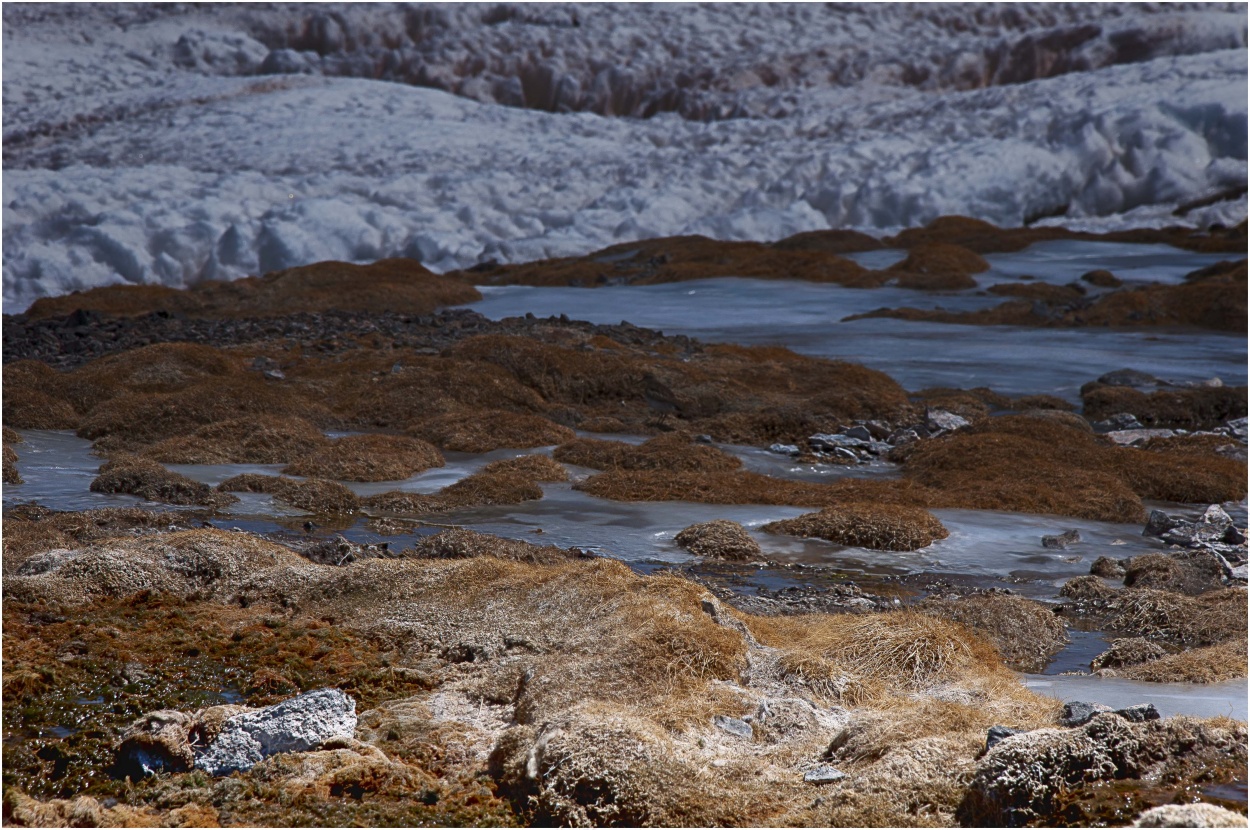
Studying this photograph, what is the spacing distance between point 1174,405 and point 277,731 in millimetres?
19695

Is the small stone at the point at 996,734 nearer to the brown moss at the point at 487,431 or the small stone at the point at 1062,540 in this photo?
the small stone at the point at 1062,540

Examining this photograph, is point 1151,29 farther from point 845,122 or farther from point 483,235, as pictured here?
point 483,235

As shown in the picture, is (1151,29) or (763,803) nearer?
(763,803)

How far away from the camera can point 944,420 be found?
1986 cm

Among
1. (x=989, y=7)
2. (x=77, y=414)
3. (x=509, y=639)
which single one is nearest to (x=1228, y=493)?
(x=509, y=639)

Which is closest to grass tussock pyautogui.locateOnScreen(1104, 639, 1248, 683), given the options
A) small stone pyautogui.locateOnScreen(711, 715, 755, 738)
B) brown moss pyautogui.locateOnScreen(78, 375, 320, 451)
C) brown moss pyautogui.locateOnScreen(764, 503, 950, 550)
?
small stone pyautogui.locateOnScreen(711, 715, 755, 738)

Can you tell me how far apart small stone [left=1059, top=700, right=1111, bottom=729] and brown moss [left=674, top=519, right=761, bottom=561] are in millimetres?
5192

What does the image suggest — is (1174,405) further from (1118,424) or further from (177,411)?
(177,411)

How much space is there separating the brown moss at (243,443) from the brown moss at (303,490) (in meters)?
1.73

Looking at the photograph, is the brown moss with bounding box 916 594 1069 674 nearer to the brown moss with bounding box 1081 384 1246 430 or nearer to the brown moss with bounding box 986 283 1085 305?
the brown moss with bounding box 1081 384 1246 430

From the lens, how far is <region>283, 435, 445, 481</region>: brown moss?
14359mm

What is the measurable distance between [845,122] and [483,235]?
19709 millimetres

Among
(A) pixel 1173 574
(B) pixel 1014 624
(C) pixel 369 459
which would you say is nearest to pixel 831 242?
(C) pixel 369 459

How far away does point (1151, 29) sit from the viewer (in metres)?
59.6
